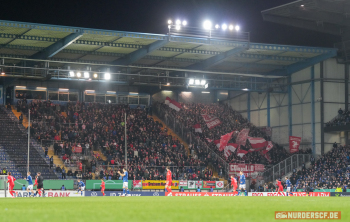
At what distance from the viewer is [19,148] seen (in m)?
47.9

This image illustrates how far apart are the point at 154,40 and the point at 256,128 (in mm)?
22181

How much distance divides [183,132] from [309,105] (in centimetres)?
1507

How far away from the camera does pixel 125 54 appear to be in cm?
5419

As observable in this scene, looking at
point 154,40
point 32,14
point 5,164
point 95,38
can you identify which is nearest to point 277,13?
point 154,40

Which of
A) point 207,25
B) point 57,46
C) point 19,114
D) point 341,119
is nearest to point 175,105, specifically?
point 207,25

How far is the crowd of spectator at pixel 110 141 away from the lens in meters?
48.6

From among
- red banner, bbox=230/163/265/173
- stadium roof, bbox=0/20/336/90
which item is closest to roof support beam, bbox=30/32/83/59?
stadium roof, bbox=0/20/336/90

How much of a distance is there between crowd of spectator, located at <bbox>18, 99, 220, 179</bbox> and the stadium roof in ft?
19.1

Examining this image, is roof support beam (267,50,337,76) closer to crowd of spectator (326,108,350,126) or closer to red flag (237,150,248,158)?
crowd of spectator (326,108,350,126)

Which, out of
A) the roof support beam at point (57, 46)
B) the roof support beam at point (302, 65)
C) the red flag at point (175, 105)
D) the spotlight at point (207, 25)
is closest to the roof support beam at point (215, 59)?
the spotlight at point (207, 25)

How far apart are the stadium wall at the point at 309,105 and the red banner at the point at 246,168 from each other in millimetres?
7907

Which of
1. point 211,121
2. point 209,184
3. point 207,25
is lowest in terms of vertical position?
point 209,184

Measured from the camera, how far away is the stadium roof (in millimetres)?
45688

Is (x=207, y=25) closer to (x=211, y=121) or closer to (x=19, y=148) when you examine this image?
(x=211, y=121)
